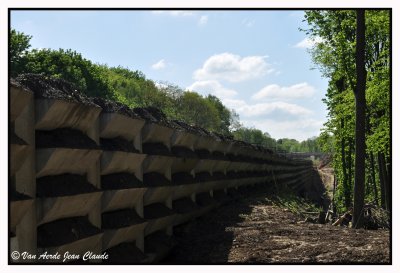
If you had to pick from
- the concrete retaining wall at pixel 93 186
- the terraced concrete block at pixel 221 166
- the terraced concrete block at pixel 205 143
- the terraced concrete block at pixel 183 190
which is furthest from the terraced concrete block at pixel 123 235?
the terraced concrete block at pixel 221 166

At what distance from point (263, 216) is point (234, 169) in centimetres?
375

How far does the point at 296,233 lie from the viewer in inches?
337

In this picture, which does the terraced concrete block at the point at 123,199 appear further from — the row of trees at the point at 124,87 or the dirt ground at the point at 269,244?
the row of trees at the point at 124,87

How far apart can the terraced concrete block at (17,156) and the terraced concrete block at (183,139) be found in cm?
444

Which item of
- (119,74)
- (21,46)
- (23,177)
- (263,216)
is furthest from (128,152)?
(119,74)

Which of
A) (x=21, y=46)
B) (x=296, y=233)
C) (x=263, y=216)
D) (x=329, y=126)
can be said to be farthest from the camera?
(x=21, y=46)

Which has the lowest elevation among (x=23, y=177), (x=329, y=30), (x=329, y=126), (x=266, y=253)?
(x=266, y=253)

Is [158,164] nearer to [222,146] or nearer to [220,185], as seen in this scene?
[220,185]

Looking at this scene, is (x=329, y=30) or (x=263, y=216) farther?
(x=329, y=30)

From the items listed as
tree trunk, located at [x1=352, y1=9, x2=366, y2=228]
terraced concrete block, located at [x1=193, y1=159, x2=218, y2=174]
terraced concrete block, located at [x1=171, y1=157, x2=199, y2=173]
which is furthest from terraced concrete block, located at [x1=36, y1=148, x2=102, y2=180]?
tree trunk, located at [x1=352, y1=9, x2=366, y2=228]

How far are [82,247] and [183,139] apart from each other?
4.44 m

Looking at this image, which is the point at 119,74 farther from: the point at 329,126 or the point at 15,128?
the point at 15,128

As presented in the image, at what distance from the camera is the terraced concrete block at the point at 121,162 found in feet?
19.4

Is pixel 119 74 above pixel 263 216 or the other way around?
above
